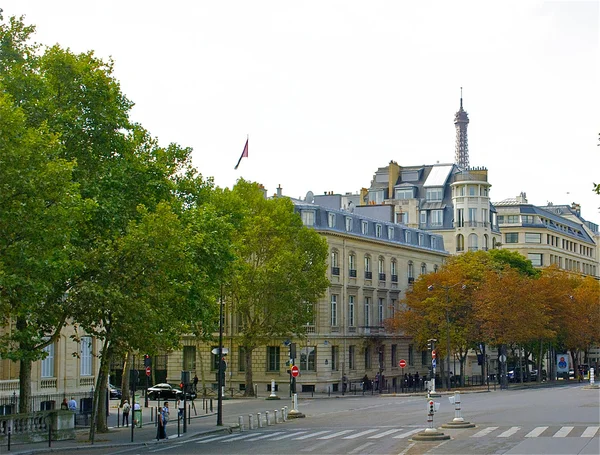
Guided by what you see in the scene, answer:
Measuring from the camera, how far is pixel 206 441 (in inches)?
1551

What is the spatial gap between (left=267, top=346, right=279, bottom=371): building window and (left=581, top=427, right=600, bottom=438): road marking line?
45116mm

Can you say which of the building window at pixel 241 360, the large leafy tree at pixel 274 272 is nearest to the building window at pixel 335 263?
the large leafy tree at pixel 274 272

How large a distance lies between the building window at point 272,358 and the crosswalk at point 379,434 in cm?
3836

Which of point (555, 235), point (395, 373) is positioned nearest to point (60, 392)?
point (395, 373)

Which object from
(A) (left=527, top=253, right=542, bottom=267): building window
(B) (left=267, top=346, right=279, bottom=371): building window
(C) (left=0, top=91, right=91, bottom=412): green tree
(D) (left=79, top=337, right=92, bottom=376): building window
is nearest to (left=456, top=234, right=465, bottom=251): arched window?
(A) (left=527, top=253, right=542, bottom=267): building window

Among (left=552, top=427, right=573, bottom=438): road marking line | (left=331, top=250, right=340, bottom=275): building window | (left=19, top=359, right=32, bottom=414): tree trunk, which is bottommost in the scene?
(left=552, top=427, right=573, bottom=438): road marking line

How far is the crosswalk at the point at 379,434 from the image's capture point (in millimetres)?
36125

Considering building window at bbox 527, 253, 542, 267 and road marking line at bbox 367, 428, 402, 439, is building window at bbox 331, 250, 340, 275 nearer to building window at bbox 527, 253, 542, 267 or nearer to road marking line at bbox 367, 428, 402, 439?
road marking line at bbox 367, 428, 402, 439

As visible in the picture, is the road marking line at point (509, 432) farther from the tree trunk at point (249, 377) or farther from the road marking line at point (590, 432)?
the tree trunk at point (249, 377)

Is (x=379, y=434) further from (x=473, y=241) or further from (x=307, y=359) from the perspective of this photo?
(x=473, y=241)

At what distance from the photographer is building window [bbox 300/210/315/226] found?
275 ft

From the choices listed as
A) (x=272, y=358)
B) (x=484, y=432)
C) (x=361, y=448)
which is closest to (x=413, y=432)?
(x=484, y=432)

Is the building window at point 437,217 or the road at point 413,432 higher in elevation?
the building window at point 437,217

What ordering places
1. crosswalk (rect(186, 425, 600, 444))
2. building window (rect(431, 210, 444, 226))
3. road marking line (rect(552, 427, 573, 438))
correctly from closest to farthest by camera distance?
road marking line (rect(552, 427, 573, 438)) < crosswalk (rect(186, 425, 600, 444)) < building window (rect(431, 210, 444, 226))
